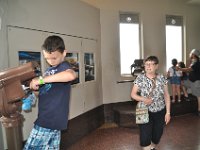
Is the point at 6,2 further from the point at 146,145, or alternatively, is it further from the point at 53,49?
the point at 146,145

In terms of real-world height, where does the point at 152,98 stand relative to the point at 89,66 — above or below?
below

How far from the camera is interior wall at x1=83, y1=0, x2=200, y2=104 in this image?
5.26 metres

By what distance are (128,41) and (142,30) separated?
45 centimetres

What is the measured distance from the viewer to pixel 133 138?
4.13 meters

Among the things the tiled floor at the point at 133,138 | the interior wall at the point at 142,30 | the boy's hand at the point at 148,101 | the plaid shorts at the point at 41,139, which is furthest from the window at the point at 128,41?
the plaid shorts at the point at 41,139

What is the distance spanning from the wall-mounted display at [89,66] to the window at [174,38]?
8.27 ft

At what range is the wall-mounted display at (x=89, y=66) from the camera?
4.38m

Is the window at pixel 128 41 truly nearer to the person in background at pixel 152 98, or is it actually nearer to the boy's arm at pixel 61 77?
the person in background at pixel 152 98

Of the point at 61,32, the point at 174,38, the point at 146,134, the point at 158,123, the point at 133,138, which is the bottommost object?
the point at 133,138

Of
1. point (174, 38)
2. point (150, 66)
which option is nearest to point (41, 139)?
point (150, 66)

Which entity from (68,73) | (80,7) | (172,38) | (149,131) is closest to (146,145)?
(149,131)

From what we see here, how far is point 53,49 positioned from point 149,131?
1.77 metres

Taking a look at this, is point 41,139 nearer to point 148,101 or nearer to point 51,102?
point 51,102

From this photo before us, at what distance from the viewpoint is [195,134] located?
13.6ft
